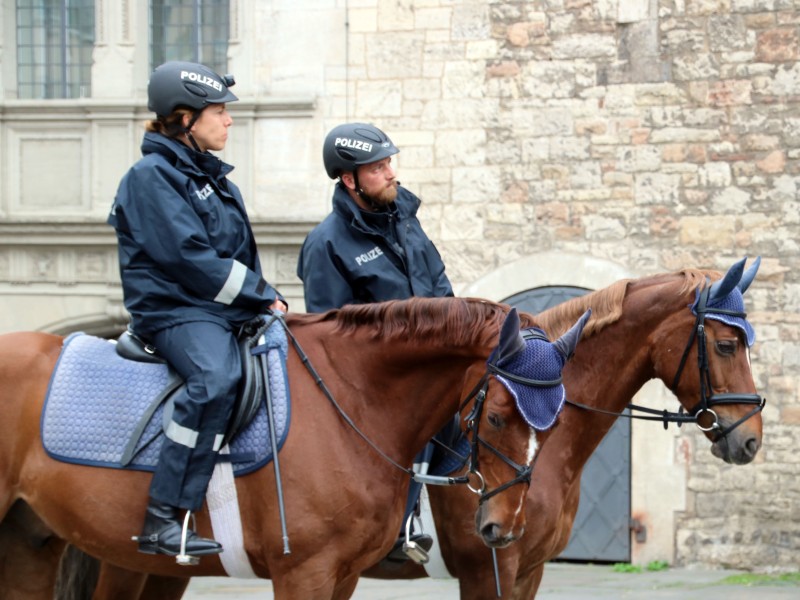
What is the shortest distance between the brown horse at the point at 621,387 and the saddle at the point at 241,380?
4.29ft

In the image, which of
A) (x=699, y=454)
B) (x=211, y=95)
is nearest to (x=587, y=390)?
(x=211, y=95)

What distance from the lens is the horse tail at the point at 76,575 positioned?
20.6ft

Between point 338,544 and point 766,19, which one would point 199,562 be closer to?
point 338,544

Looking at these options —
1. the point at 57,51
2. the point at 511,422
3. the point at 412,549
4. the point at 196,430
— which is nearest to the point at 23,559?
the point at 196,430

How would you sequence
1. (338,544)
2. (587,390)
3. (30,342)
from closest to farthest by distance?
(338,544), (30,342), (587,390)

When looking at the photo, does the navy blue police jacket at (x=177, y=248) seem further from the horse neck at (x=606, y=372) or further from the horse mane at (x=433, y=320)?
the horse neck at (x=606, y=372)

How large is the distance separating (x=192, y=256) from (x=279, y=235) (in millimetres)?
7158

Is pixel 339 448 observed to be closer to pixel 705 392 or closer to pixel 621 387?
pixel 621 387

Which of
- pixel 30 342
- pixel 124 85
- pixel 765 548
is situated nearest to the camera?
pixel 30 342

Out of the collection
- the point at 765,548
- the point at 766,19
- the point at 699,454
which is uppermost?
the point at 766,19

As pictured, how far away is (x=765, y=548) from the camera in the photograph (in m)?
11.9

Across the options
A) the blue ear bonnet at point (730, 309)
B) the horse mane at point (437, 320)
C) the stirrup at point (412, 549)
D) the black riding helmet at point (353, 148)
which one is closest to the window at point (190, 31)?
the black riding helmet at point (353, 148)

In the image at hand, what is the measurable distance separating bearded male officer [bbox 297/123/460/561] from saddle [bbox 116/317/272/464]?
88cm

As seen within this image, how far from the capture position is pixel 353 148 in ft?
21.2
